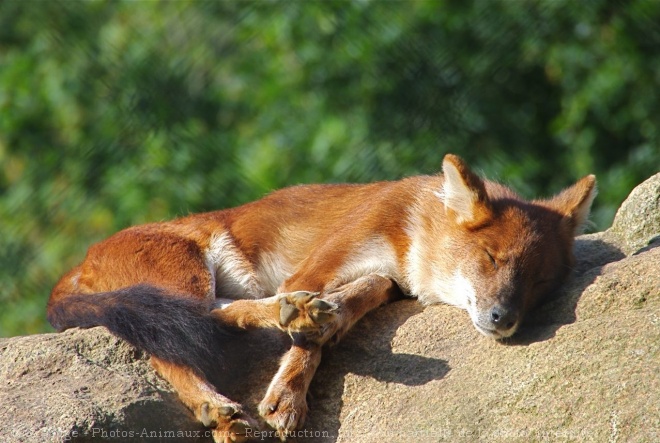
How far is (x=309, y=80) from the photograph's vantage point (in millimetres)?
10516

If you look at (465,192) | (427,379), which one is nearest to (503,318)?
(427,379)

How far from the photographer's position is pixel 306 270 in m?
5.82

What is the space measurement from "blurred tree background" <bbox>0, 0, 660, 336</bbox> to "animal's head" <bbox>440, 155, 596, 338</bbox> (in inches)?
164

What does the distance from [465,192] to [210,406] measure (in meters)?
1.79

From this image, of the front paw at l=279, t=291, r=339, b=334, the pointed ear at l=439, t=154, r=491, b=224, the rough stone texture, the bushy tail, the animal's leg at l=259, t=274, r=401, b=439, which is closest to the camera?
the rough stone texture

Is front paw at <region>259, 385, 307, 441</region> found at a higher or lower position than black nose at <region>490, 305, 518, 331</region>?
lower

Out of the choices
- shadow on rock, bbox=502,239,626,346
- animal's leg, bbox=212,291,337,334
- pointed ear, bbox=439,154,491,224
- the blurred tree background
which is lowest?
the blurred tree background

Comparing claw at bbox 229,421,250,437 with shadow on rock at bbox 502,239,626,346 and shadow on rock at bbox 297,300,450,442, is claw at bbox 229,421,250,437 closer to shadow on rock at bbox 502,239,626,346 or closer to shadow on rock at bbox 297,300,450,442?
shadow on rock at bbox 297,300,450,442

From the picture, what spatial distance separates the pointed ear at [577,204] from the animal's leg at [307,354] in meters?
1.02

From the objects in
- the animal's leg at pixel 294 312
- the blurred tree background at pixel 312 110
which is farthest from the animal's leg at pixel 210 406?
the blurred tree background at pixel 312 110

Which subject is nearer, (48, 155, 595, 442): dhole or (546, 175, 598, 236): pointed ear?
(48, 155, 595, 442): dhole

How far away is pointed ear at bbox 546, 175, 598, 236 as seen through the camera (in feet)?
19.3

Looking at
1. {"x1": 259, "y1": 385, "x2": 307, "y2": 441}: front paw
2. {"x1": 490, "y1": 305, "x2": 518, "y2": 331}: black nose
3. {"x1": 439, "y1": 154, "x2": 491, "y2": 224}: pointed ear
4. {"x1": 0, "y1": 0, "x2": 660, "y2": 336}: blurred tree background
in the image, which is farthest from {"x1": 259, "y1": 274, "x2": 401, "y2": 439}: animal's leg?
{"x1": 0, "y1": 0, "x2": 660, "y2": 336}: blurred tree background

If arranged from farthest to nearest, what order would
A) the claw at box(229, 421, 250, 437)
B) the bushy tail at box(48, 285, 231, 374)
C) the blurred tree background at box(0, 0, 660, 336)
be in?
the blurred tree background at box(0, 0, 660, 336) < the bushy tail at box(48, 285, 231, 374) < the claw at box(229, 421, 250, 437)
